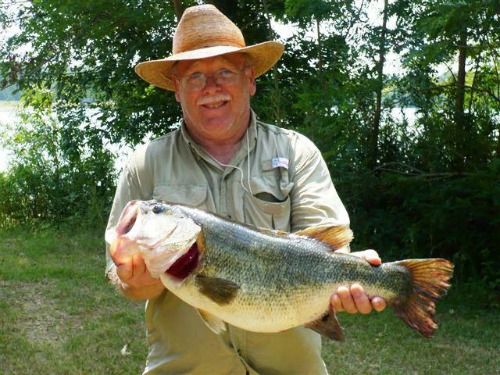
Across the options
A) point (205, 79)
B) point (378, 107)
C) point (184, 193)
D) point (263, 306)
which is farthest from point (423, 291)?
point (378, 107)

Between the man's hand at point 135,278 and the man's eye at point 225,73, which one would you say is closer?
the man's hand at point 135,278

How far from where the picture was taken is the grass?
6168mm

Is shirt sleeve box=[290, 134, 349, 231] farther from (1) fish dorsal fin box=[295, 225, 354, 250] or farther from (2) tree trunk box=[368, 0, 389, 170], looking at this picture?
(2) tree trunk box=[368, 0, 389, 170]

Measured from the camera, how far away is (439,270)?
293cm

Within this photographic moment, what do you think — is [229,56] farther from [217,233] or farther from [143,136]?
[143,136]

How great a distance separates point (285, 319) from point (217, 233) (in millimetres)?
423

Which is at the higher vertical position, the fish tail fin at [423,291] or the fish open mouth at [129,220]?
the fish open mouth at [129,220]

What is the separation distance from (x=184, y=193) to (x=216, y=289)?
59 centimetres

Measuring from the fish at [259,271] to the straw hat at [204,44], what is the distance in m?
0.82

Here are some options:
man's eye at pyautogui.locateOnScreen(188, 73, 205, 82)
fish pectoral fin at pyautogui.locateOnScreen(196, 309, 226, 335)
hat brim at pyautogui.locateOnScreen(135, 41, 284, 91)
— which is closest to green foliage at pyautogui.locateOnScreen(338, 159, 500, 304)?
hat brim at pyautogui.locateOnScreen(135, 41, 284, 91)

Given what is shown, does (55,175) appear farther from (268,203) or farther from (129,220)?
(129,220)

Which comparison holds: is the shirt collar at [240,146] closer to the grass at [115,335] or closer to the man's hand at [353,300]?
the man's hand at [353,300]

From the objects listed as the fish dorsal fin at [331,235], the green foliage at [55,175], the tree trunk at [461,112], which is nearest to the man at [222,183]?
the fish dorsal fin at [331,235]

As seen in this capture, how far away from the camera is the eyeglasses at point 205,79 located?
326 cm
